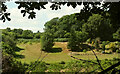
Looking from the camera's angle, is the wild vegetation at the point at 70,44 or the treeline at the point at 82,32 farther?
the treeline at the point at 82,32

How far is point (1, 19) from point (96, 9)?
2232 millimetres

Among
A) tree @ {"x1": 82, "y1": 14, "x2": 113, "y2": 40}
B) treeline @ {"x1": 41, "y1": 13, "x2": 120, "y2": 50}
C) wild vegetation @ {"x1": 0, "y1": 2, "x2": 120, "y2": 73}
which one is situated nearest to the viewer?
wild vegetation @ {"x1": 0, "y1": 2, "x2": 120, "y2": 73}

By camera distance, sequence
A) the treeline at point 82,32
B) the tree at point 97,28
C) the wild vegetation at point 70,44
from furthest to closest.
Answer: the tree at point 97,28, the treeline at point 82,32, the wild vegetation at point 70,44

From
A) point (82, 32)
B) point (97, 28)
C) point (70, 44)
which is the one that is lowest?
point (70, 44)

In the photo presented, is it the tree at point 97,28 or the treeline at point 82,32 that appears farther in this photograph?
the tree at point 97,28

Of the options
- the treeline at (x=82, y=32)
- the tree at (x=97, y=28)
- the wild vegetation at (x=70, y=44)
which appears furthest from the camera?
the tree at (x=97, y=28)

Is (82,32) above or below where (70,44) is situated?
above

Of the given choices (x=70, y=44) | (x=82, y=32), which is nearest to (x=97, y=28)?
(x=82, y=32)

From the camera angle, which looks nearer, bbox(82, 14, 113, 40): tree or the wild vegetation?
the wild vegetation

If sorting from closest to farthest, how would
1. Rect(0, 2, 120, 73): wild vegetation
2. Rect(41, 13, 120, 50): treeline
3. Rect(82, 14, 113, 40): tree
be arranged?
Rect(0, 2, 120, 73): wild vegetation → Rect(41, 13, 120, 50): treeline → Rect(82, 14, 113, 40): tree

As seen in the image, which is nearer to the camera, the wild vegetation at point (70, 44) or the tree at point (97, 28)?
the wild vegetation at point (70, 44)

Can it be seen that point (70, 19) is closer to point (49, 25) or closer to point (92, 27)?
point (49, 25)

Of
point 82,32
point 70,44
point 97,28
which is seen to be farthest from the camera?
point 97,28

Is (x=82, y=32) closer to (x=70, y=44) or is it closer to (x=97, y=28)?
(x=97, y=28)
